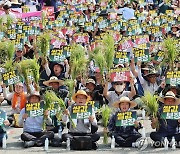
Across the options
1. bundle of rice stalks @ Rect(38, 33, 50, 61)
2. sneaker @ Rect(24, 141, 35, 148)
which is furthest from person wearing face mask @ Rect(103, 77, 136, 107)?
bundle of rice stalks @ Rect(38, 33, 50, 61)

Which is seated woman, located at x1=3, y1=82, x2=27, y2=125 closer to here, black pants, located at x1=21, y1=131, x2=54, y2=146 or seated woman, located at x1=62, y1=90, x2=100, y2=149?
black pants, located at x1=21, y1=131, x2=54, y2=146

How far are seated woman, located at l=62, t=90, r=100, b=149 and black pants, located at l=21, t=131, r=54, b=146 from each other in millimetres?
318

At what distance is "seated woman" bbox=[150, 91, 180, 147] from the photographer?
14.4 m

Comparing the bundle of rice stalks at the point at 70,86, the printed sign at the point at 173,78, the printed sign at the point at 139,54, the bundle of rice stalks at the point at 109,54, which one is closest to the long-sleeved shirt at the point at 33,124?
the bundle of rice stalks at the point at 70,86

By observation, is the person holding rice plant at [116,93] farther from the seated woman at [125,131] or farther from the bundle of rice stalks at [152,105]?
the bundle of rice stalks at [152,105]

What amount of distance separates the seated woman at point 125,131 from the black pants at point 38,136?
4.13 ft

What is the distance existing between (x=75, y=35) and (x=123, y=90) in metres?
5.10

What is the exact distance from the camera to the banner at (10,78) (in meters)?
16.0

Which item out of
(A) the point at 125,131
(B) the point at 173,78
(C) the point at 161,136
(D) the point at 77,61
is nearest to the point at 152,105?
(C) the point at 161,136

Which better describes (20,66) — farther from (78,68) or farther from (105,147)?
(105,147)

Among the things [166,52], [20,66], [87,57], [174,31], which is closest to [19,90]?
[20,66]

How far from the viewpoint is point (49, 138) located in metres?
14.7

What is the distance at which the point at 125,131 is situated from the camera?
14570 millimetres

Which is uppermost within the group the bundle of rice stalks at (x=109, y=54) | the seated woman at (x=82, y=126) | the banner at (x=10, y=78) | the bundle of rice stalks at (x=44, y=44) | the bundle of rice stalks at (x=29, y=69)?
the bundle of rice stalks at (x=44, y=44)
